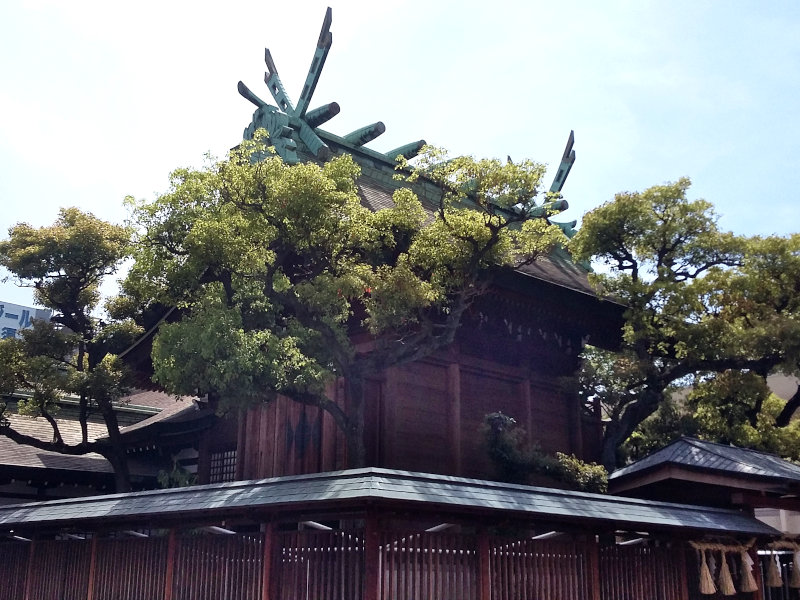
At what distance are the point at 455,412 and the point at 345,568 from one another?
A: 639cm

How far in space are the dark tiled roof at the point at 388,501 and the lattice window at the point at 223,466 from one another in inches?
206

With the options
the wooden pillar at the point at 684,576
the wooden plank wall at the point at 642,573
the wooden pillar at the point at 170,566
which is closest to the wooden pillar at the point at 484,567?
the wooden plank wall at the point at 642,573

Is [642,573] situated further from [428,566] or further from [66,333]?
[66,333]

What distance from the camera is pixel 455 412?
15.6 meters

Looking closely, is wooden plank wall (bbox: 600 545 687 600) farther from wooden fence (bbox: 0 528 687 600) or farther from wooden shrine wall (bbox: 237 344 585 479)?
wooden shrine wall (bbox: 237 344 585 479)

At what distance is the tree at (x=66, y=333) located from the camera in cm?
1741

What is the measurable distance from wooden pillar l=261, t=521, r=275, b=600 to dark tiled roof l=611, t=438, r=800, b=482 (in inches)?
264

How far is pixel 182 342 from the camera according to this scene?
12516 mm

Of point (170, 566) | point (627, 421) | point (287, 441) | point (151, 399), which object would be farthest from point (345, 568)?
point (151, 399)

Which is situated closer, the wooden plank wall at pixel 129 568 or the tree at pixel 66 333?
the wooden plank wall at pixel 129 568

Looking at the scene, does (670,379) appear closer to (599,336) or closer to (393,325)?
(599,336)

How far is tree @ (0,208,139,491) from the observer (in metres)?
17.4

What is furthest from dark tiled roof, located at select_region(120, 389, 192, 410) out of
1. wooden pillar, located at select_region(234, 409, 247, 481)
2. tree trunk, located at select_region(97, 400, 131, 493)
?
wooden pillar, located at select_region(234, 409, 247, 481)

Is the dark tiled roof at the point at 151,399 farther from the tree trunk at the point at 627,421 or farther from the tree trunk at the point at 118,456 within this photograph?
the tree trunk at the point at 627,421
